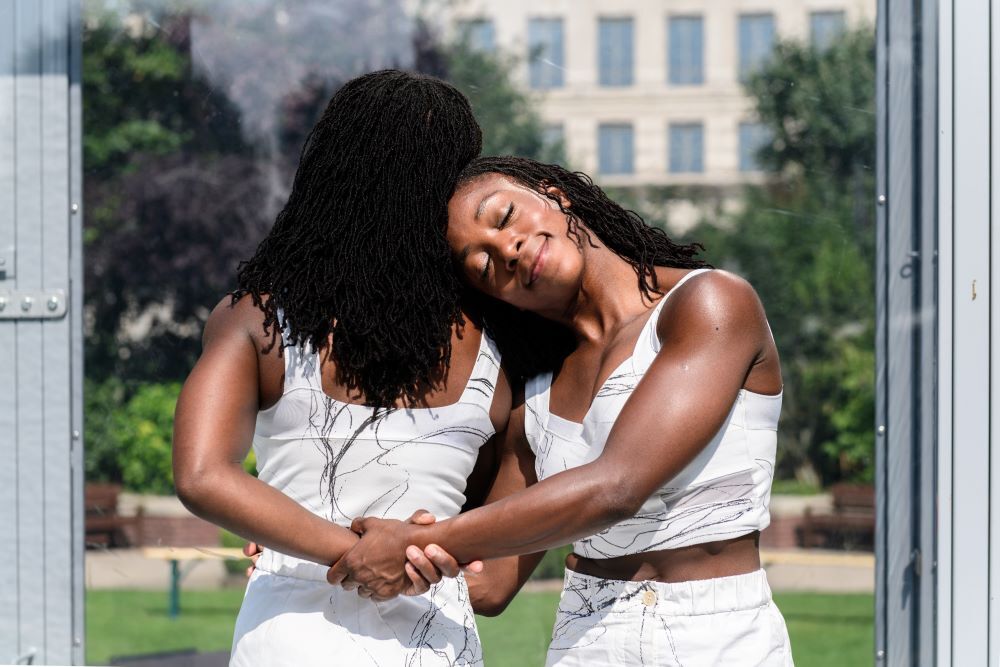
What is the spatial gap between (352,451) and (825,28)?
3.62 meters

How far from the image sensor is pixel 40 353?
2.28 metres

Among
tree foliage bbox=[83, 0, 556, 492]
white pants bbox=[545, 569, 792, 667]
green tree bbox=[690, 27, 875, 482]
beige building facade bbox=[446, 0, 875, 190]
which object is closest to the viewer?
white pants bbox=[545, 569, 792, 667]

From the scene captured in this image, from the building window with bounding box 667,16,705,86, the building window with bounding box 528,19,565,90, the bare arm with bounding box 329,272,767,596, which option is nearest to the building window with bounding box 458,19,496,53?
the building window with bounding box 528,19,565,90

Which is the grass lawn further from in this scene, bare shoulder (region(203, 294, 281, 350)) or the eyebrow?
the eyebrow

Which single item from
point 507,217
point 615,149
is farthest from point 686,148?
point 507,217

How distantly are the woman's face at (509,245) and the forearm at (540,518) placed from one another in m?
0.28

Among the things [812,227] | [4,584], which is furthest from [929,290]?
[812,227]

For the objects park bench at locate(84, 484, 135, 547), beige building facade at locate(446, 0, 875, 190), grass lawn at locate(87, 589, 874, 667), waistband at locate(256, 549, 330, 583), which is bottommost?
grass lawn at locate(87, 589, 874, 667)

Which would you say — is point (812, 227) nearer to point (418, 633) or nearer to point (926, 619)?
point (926, 619)

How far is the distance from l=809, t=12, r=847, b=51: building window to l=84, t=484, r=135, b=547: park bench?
123 inches

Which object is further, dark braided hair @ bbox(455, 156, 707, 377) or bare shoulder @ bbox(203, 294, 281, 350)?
dark braided hair @ bbox(455, 156, 707, 377)

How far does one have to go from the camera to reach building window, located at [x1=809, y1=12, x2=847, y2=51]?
4344 mm
